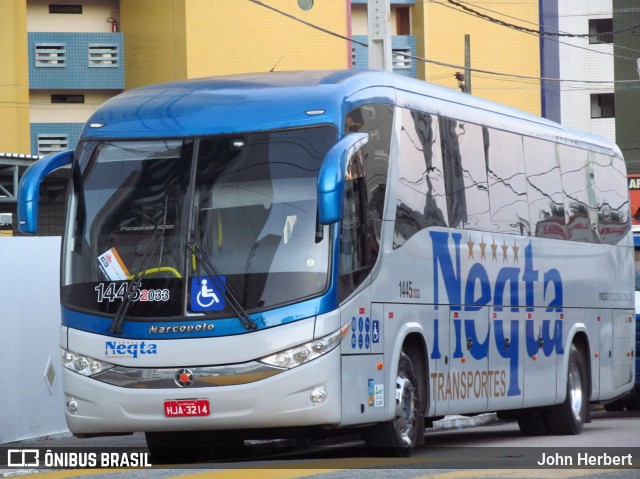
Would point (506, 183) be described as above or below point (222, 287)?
above

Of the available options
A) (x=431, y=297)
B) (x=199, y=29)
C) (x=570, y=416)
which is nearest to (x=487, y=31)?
(x=199, y=29)

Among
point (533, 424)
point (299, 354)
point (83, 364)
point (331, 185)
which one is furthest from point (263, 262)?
point (533, 424)

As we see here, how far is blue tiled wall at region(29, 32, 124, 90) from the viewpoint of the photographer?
170 feet

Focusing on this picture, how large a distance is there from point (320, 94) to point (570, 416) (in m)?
6.96

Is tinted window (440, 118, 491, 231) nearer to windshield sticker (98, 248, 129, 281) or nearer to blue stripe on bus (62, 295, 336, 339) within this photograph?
blue stripe on bus (62, 295, 336, 339)

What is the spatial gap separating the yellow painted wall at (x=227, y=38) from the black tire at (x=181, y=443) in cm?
3538

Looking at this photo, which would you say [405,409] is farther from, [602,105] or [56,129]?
[602,105]

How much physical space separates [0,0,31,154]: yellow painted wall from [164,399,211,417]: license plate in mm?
37184

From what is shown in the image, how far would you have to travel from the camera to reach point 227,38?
49594mm

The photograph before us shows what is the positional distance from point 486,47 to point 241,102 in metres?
45.8

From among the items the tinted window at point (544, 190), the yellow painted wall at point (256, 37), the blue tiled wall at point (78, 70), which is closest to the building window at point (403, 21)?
the yellow painted wall at point (256, 37)

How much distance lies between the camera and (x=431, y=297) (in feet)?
47.5

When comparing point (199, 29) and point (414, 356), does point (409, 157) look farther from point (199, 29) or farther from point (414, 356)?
point (199, 29)

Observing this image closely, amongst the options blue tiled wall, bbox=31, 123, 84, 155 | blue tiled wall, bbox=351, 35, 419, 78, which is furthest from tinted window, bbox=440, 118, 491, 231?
blue tiled wall, bbox=351, 35, 419, 78
